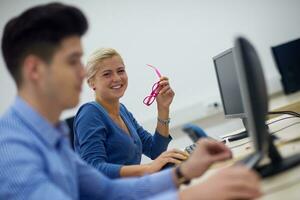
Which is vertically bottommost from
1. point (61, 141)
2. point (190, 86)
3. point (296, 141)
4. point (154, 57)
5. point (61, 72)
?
point (190, 86)

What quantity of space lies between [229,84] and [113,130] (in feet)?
2.18

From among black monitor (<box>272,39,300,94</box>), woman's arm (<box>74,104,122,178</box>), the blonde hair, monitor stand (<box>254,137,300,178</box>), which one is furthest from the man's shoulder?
black monitor (<box>272,39,300,94</box>)

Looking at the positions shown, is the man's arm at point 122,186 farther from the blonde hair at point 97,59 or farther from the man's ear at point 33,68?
the blonde hair at point 97,59

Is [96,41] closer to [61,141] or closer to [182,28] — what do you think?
[182,28]

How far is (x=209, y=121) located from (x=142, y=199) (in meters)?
2.46

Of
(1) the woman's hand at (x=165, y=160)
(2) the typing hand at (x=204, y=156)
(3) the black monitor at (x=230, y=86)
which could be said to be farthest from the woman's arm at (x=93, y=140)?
(3) the black monitor at (x=230, y=86)

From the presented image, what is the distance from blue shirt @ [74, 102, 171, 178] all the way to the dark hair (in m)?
0.77

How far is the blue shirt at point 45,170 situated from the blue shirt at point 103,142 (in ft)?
1.43

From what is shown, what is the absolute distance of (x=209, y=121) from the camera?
3.54 m

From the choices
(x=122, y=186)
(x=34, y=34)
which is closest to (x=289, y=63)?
A: (x=122, y=186)

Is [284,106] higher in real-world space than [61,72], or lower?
lower

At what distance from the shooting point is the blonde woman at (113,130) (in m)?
1.62

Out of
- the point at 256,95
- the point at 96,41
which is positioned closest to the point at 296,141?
the point at 256,95

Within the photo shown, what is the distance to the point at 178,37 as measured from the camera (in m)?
3.53
